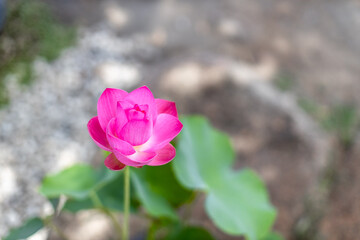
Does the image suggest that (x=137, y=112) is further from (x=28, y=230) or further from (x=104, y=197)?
(x=104, y=197)

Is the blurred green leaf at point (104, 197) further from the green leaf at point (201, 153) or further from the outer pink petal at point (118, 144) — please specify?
the outer pink petal at point (118, 144)

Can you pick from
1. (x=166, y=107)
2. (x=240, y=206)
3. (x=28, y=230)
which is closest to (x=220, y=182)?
(x=240, y=206)

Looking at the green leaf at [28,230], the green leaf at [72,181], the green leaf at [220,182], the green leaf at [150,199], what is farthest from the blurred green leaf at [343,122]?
the green leaf at [28,230]

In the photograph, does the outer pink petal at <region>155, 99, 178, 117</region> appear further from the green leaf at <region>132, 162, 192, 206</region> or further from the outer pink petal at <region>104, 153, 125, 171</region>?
the green leaf at <region>132, 162, 192, 206</region>

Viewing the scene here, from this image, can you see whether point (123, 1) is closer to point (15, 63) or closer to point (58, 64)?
point (58, 64)

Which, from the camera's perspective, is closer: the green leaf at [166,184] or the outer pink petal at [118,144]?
the outer pink petal at [118,144]

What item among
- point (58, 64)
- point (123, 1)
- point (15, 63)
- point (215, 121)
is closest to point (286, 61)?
point (215, 121)

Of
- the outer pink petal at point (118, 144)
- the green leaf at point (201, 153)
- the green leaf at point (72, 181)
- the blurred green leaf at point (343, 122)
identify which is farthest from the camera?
the blurred green leaf at point (343, 122)

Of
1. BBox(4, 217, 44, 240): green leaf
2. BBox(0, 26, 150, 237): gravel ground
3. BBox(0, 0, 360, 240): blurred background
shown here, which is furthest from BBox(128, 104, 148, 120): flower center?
BBox(0, 26, 150, 237): gravel ground
